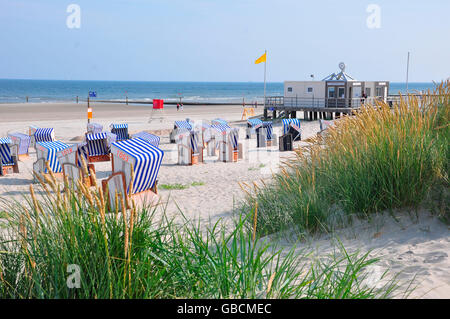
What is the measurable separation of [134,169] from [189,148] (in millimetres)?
4501

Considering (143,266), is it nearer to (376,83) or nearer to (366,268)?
(366,268)

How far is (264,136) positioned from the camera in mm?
→ 15000

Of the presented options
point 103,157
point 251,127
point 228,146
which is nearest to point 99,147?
point 103,157

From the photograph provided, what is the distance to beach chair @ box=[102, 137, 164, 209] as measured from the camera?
6805mm

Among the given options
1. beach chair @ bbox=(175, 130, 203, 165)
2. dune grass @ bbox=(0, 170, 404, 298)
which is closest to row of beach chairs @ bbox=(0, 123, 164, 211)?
beach chair @ bbox=(175, 130, 203, 165)

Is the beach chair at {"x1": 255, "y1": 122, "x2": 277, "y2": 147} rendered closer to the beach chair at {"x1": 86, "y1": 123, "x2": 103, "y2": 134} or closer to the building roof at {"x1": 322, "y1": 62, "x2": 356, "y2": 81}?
the beach chair at {"x1": 86, "y1": 123, "x2": 103, "y2": 134}

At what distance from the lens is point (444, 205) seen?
13.1 feet

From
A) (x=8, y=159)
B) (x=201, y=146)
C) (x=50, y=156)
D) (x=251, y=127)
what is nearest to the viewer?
(x=50, y=156)

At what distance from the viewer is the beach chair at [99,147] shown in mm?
12023

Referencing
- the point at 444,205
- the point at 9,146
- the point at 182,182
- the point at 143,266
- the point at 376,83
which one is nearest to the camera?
the point at 143,266

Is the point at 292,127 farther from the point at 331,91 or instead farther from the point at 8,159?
the point at 331,91
